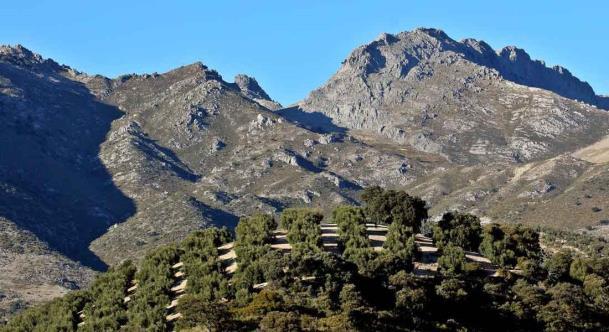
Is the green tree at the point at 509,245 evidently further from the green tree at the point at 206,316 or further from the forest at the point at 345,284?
the green tree at the point at 206,316

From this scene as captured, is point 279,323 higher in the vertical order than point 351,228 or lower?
lower

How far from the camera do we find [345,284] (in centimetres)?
9588

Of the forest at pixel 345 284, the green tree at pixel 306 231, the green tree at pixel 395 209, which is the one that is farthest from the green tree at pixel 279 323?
the green tree at pixel 395 209

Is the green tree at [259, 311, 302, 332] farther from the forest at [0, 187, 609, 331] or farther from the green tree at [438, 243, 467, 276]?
the green tree at [438, 243, 467, 276]

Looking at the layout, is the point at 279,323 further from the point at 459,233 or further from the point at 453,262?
the point at 459,233

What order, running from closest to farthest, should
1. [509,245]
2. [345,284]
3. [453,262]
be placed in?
[345,284] < [453,262] < [509,245]

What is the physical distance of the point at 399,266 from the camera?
108 meters

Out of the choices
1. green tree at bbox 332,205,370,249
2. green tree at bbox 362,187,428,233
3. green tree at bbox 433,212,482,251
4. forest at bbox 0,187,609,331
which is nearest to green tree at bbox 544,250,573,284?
forest at bbox 0,187,609,331

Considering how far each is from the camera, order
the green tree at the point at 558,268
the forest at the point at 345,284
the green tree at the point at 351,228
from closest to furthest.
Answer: the forest at the point at 345,284 → the green tree at the point at 351,228 → the green tree at the point at 558,268

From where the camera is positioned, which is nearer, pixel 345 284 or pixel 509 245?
pixel 345 284

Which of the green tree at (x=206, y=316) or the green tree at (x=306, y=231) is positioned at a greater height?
the green tree at (x=306, y=231)

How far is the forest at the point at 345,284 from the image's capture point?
8881 cm

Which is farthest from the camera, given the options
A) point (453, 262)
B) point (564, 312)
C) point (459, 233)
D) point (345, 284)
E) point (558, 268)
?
point (459, 233)

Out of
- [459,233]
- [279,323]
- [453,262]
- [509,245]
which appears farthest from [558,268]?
[279,323]
